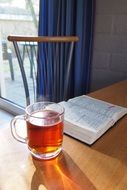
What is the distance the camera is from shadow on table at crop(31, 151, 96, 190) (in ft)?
1.42

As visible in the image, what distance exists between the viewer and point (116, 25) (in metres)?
1.24

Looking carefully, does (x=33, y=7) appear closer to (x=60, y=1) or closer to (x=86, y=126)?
(x=60, y=1)

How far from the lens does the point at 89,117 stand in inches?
26.0

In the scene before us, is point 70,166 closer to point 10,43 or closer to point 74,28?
point 74,28

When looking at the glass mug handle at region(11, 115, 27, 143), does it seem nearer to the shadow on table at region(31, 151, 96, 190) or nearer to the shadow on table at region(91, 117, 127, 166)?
the shadow on table at region(31, 151, 96, 190)

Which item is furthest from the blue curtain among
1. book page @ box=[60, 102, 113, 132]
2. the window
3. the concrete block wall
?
book page @ box=[60, 102, 113, 132]

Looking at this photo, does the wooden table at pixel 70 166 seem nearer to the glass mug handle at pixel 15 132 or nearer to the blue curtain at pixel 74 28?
the glass mug handle at pixel 15 132

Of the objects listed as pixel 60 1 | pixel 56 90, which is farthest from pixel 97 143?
pixel 60 1

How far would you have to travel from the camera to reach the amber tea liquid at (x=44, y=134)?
49 cm

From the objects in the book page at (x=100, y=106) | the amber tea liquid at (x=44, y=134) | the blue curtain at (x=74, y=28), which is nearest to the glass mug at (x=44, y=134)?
the amber tea liquid at (x=44, y=134)

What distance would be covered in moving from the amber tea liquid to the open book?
0.33ft

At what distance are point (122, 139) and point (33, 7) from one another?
4.87 ft

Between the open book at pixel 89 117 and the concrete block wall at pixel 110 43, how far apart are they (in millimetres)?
564

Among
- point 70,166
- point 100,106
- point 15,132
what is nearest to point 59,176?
point 70,166
